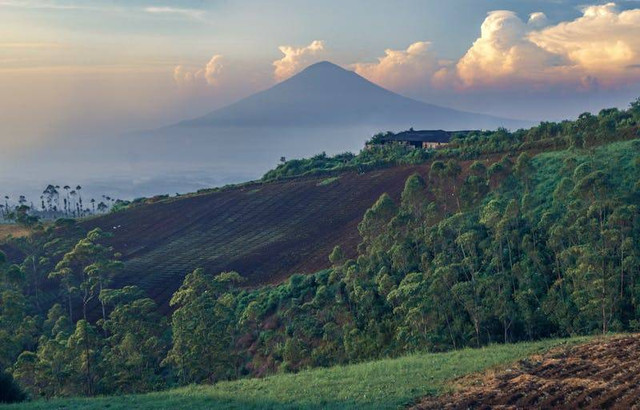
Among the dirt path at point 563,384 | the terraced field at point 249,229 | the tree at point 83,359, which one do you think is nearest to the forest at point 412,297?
the tree at point 83,359

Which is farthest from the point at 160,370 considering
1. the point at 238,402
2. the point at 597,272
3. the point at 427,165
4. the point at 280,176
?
the point at 280,176

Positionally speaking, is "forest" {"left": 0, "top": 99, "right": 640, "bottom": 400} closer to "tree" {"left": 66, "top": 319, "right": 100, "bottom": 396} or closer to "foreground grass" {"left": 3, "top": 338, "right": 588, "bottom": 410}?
"tree" {"left": 66, "top": 319, "right": 100, "bottom": 396}

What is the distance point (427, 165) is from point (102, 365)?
44063mm

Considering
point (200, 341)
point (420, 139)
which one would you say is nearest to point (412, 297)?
point (200, 341)

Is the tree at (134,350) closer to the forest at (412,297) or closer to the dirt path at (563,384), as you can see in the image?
the forest at (412,297)

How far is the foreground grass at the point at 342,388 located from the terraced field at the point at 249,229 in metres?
28.3

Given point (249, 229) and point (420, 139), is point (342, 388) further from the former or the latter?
point (420, 139)

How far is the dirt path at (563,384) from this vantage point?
20.8 metres

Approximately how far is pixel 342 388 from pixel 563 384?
7.63m

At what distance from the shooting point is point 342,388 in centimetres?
2539

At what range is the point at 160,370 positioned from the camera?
150 ft

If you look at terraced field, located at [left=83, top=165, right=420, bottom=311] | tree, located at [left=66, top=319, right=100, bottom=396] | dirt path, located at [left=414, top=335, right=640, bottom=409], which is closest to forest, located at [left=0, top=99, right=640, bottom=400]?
tree, located at [left=66, top=319, right=100, bottom=396]

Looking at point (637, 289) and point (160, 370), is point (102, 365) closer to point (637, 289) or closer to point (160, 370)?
point (160, 370)

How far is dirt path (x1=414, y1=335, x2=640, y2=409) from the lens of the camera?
20.8 m
